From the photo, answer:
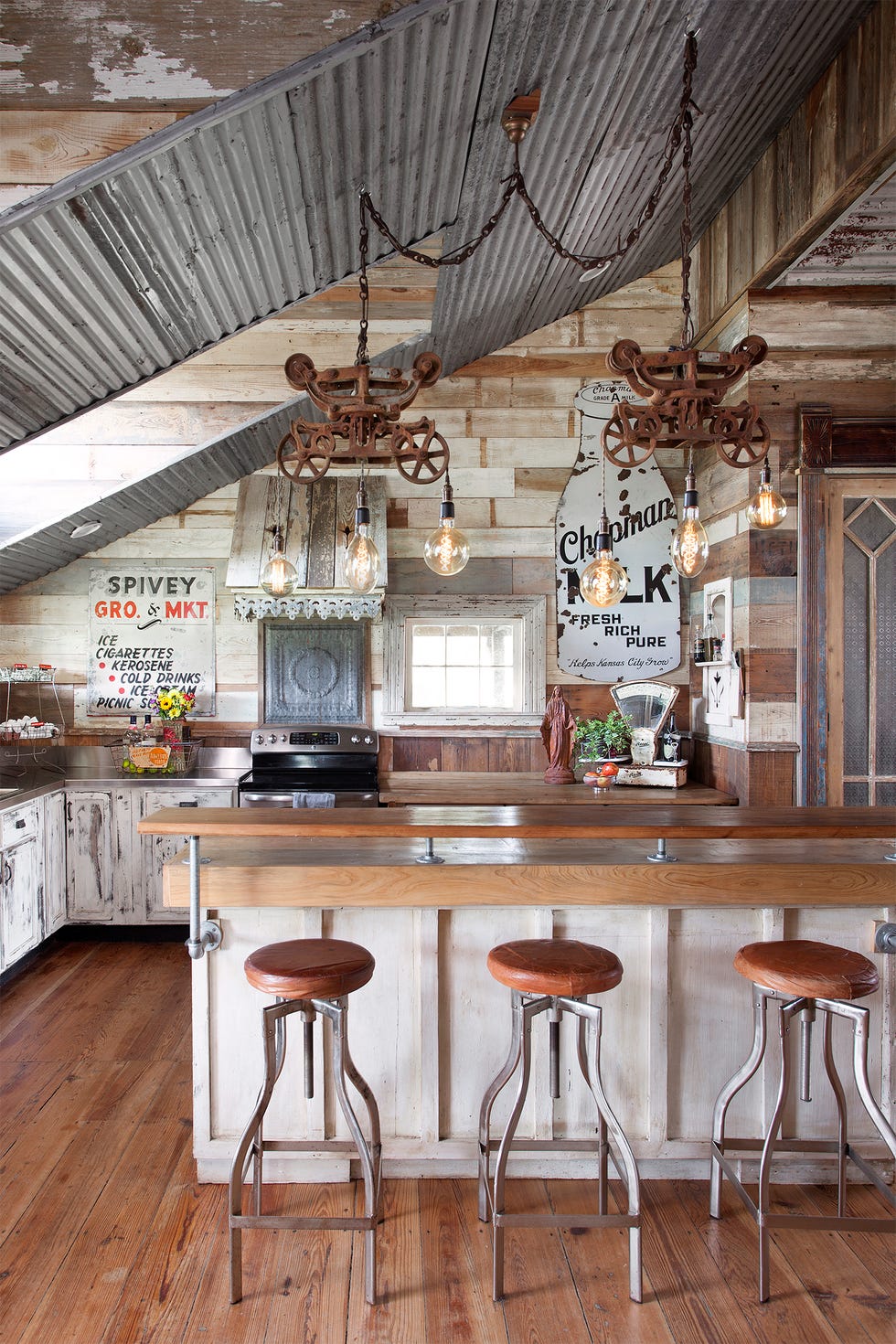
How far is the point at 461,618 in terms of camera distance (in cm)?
507

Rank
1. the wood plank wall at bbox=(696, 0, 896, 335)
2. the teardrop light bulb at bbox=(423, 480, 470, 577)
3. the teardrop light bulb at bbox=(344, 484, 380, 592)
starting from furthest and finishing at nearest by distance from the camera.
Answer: the teardrop light bulb at bbox=(423, 480, 470, 577) < the teardrop light bulb at bbox=(344, 484, 380, 592) < the wood plank wall at bbox=(696, 0, 896, 335)

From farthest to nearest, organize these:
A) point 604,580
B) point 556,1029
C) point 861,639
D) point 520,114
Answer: point 861,639 < point 604,580 < point 520,114 < point 556,1029

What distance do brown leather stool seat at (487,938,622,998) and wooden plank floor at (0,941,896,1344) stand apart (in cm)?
72

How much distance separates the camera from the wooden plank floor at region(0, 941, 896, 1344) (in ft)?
6.33

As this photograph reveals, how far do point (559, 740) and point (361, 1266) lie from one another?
9.55 feet

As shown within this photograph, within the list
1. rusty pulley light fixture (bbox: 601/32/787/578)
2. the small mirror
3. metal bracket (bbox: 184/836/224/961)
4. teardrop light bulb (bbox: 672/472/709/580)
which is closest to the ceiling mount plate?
rusty pulley light fixture (bbox: 601/32/787/578)

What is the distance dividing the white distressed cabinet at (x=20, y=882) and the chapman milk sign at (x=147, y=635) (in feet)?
3.42

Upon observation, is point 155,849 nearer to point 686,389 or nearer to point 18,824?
point 18,824

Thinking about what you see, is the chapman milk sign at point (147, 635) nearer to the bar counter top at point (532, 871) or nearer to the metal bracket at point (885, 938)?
the bar counter top at point (532, 871)

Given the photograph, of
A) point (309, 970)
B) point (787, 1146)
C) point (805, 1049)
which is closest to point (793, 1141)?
point (787, 1146)

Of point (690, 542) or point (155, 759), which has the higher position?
point (690, 542)

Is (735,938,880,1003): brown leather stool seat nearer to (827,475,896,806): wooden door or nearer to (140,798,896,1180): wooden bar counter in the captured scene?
(140,798,896,1180): wooden bar counter

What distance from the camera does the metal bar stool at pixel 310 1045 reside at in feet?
6.65

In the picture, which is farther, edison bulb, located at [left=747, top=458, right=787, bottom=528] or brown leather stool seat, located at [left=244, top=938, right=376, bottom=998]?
edison bulb, located at [left=747, top=458, right=787, bottom=528]
